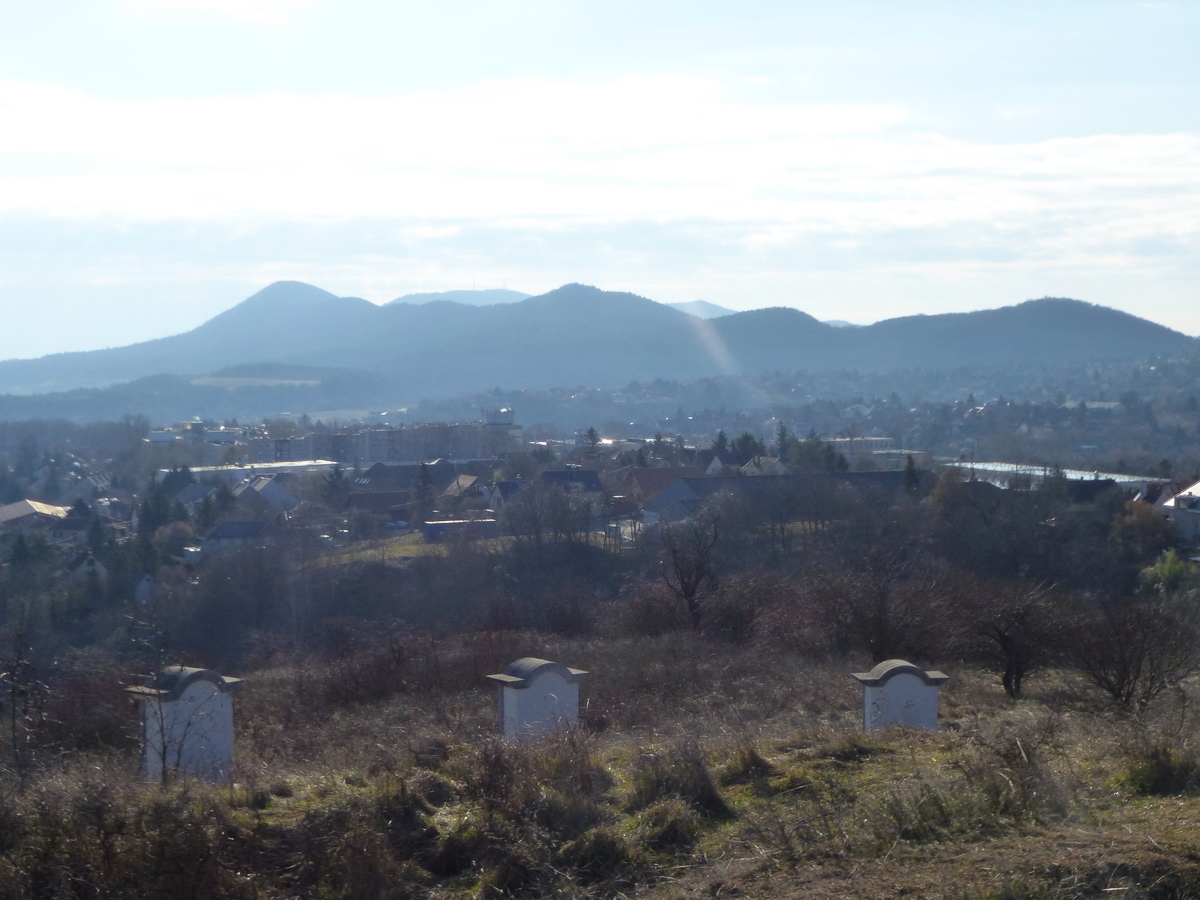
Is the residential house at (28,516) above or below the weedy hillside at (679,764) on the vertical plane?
below

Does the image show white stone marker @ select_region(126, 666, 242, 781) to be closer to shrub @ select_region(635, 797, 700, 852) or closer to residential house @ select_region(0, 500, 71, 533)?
shrub @ select_region(635, 797, 700, 852)

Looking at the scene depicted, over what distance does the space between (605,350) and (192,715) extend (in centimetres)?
14470

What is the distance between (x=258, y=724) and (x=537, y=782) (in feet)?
17.1

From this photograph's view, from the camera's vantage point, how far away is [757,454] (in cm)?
4175

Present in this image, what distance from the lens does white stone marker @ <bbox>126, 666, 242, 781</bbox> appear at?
623 cm

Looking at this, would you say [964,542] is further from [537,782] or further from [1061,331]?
[1061,331]

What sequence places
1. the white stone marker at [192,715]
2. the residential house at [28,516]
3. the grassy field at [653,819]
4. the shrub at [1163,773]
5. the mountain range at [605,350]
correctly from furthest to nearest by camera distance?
the mountain range at [605,350] < the residential house at [28,516] < the white stone marker at [192,715] < the shrub at [1163,773] < the grassy field at [653,819]

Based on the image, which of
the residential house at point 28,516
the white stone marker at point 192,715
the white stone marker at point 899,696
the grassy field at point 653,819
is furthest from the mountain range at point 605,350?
the grassy field at point 653,819

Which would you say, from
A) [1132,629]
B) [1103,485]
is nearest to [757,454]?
[1103,485]

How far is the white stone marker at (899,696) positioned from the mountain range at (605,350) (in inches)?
4567

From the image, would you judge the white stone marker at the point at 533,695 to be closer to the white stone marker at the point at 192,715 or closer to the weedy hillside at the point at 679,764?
the weedy hillside at the point at 679,764

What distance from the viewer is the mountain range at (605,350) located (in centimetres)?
13400

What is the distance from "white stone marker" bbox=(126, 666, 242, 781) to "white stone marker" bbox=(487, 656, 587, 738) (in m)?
1.59

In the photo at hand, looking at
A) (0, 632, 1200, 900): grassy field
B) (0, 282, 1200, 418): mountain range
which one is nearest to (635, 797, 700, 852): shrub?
(0, 632, 1200, 900): grassy field
